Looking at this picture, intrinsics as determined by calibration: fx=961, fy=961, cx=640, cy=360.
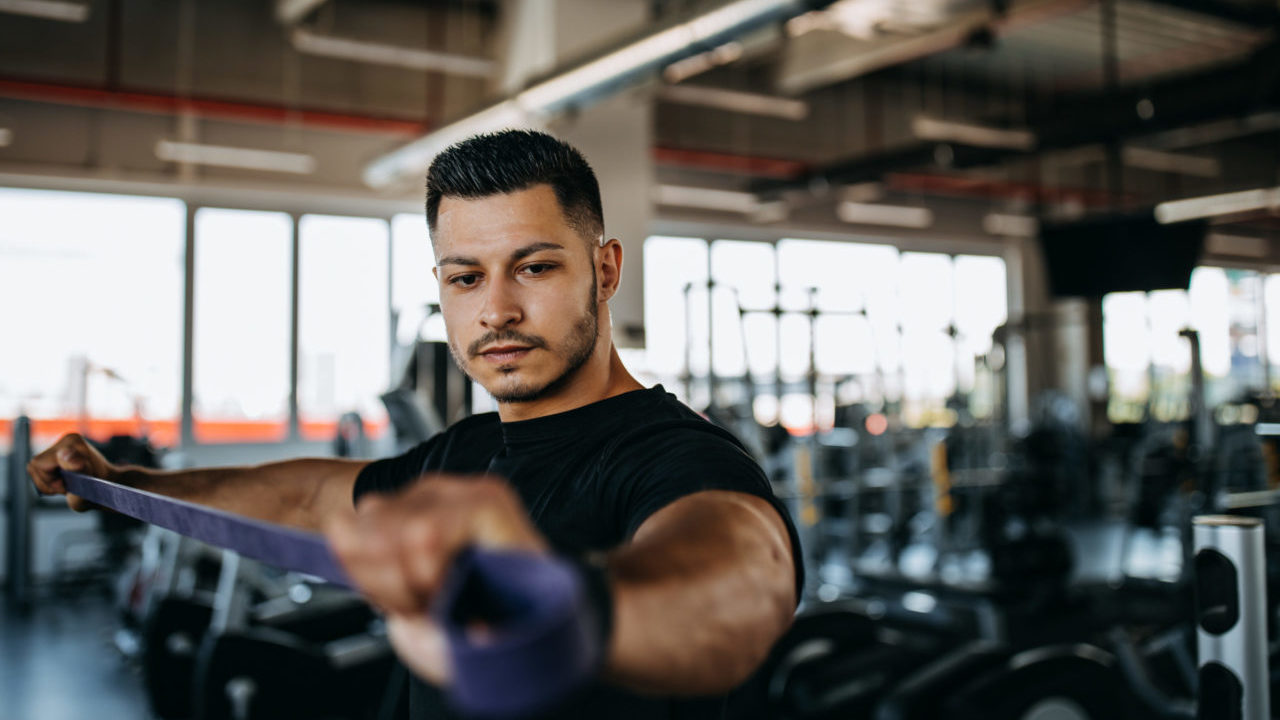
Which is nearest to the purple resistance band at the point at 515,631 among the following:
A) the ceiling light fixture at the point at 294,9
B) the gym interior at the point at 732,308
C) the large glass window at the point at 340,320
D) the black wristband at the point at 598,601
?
the black wristband at the point at 598,601

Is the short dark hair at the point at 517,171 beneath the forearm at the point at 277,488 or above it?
above

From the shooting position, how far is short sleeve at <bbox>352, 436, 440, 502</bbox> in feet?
5.14

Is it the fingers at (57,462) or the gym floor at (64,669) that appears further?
the gym floor at (64,669)

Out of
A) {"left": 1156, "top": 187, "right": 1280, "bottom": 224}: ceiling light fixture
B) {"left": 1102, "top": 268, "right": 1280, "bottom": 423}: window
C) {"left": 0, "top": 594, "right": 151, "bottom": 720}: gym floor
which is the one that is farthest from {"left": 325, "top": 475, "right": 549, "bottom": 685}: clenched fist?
{"left": 1102, "top": 268, "right": 1280, "bottom": 423}: window

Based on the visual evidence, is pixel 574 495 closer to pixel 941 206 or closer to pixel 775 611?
pixel 775 611

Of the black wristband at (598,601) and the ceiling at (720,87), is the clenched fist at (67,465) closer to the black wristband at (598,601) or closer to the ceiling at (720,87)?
the black wristband at (598,601)

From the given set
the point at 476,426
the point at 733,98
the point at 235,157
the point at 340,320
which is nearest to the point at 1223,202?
the point at 733,98

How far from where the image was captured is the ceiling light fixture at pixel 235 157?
7312mm

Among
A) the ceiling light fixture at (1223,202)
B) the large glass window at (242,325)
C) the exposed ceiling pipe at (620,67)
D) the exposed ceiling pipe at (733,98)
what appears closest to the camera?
the exposed ceiling pipe at (620,67)

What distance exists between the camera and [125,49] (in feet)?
25.8

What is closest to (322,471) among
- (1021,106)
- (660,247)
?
(660,247)

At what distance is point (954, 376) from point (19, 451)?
641cm

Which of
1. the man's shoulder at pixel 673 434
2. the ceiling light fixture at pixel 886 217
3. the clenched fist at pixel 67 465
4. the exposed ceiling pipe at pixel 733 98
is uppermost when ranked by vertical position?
the exposed ceiling pipe at pixel 733 98

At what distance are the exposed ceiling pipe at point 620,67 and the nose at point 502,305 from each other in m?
3.26
